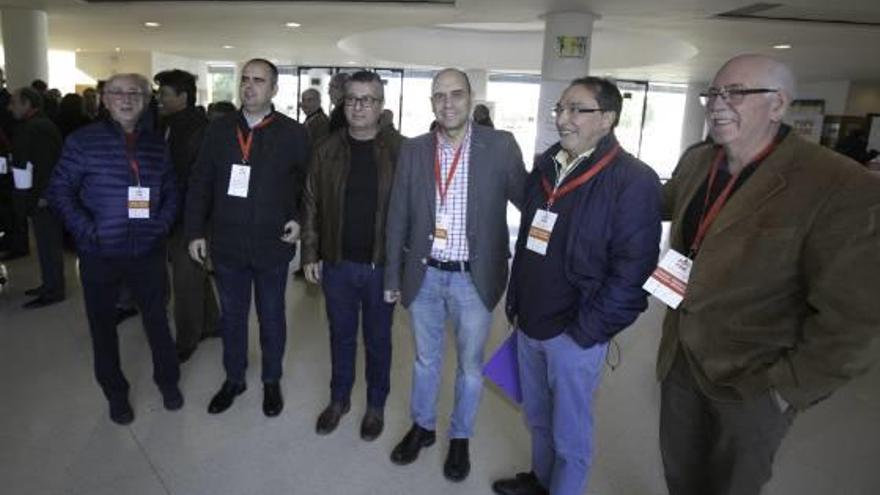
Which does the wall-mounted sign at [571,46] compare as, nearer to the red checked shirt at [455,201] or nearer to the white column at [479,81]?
the red checked shirt at [455,201]

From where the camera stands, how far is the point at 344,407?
8.96ft

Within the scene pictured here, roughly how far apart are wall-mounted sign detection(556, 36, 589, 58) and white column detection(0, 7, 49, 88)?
6.79m

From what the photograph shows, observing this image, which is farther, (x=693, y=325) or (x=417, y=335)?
(x=417, y=335)

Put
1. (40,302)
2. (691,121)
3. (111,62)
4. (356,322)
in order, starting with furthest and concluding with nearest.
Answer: (691,121), (111,62), (40,302), (356,322)

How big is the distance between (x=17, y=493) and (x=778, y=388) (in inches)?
99.8

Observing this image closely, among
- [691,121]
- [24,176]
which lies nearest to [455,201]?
[24,176]

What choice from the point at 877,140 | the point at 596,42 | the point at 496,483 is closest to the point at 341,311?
the point at 496,483

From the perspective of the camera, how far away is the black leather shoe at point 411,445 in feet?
7.96

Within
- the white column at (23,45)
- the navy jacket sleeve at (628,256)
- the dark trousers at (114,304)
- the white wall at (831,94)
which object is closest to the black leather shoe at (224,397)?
the dark trousers at (114,304)

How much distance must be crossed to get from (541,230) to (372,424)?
1323 millimetres

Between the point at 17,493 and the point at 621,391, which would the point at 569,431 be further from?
the point at 17,493

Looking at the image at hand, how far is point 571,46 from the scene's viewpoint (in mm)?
6637

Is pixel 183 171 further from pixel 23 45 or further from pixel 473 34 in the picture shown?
pixel 473 34

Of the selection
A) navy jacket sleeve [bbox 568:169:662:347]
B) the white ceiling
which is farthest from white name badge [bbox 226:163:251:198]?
the white ceiling
